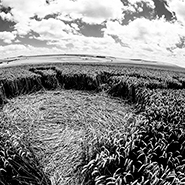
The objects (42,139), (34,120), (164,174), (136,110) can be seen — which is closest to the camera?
(164,174)

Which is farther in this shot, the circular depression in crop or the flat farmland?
the circular depression in crop

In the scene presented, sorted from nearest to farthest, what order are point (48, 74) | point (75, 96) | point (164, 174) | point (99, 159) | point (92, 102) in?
point (164, 174) → point (99, 159) → point (92, 102) → point (75, 96) → point (48, 74)

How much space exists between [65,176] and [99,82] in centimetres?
832

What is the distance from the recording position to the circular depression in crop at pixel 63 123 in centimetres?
420

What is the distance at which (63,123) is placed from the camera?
620 cm

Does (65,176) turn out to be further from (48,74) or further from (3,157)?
(48,74)

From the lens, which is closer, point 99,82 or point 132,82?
point 132,82

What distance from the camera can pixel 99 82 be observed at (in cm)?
1170

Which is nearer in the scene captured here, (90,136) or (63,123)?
(90,136)

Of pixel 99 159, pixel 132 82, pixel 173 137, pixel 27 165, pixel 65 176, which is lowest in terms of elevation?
pixel 65 176

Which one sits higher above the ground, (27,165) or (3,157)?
(3,157)

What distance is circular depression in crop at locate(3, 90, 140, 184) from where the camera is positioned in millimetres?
4195

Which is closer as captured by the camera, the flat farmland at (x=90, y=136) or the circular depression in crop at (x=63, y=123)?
the flat farmland at (x=90, y=136)

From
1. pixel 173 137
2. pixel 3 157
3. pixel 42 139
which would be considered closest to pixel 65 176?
pixel 3 157
